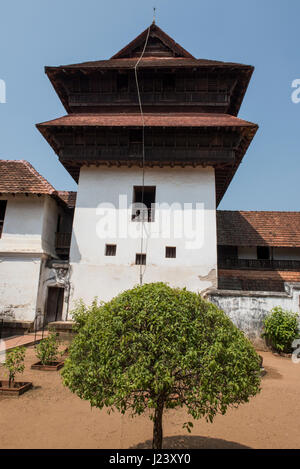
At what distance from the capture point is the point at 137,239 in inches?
508

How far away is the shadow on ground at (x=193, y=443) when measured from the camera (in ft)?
13.0

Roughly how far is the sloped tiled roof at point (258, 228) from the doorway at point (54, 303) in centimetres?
808

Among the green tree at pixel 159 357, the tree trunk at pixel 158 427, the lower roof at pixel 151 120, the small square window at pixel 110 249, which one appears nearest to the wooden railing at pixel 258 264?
the small square window at pixel 110 249

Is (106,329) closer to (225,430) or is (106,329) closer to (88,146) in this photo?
(225,430)

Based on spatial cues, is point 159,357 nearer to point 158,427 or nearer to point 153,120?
point 158,427

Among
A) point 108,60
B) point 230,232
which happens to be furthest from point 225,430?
point 108,60

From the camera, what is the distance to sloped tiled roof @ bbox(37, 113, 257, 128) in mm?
12617

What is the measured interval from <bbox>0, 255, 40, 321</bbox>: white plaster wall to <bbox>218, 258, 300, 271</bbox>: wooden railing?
8.87m

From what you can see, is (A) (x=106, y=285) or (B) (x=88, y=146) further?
(B) (x=88, y=146)
